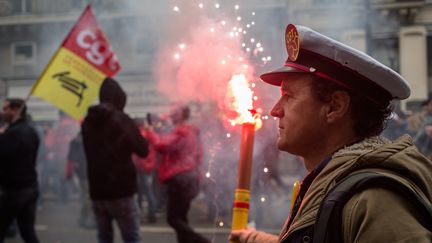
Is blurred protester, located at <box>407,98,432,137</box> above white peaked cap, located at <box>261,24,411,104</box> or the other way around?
the other way around

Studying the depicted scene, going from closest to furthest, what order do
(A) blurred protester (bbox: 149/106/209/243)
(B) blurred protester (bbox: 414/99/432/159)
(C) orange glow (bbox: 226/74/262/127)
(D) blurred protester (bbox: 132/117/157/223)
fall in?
(C) orange glow (bbox: 226/74/262/127), (A) blurred protester (bbox: 149/106/209/243), (B) blurred protester (bbox: 414/99/432/159), (D) blurred protester (bbox: 132/117/157/223)

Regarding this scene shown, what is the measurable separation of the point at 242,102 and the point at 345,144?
1016 millimetres

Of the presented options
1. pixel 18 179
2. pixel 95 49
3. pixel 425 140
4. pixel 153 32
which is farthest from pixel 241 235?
pixel 153 32

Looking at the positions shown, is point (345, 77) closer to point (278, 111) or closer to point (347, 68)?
point (347, 68)

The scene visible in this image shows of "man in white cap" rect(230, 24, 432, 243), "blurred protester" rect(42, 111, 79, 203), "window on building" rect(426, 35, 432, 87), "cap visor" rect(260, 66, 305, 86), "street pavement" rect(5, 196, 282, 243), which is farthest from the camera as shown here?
"window on building" rect(426, 35, 432, 87)

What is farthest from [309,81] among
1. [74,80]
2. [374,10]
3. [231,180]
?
[374,10]

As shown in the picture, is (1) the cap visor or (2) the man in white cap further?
(1) the cap visor

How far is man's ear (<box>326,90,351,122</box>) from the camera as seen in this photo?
1646 mm

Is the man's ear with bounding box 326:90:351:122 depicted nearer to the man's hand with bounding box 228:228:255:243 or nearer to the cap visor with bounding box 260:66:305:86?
the cap visor with bounding box 260:66:305:86

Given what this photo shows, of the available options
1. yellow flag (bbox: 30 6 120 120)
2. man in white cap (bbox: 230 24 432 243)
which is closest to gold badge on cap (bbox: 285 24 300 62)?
man in white cap (bbox: 230 24 432 243)

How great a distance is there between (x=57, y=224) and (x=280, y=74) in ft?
25.4

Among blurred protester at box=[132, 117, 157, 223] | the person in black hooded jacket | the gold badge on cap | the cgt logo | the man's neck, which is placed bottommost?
blurred protester at box=[132, 117, 157, 223]

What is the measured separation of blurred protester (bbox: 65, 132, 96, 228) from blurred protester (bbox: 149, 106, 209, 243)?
2798 mm

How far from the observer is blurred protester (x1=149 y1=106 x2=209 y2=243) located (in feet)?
19.3
